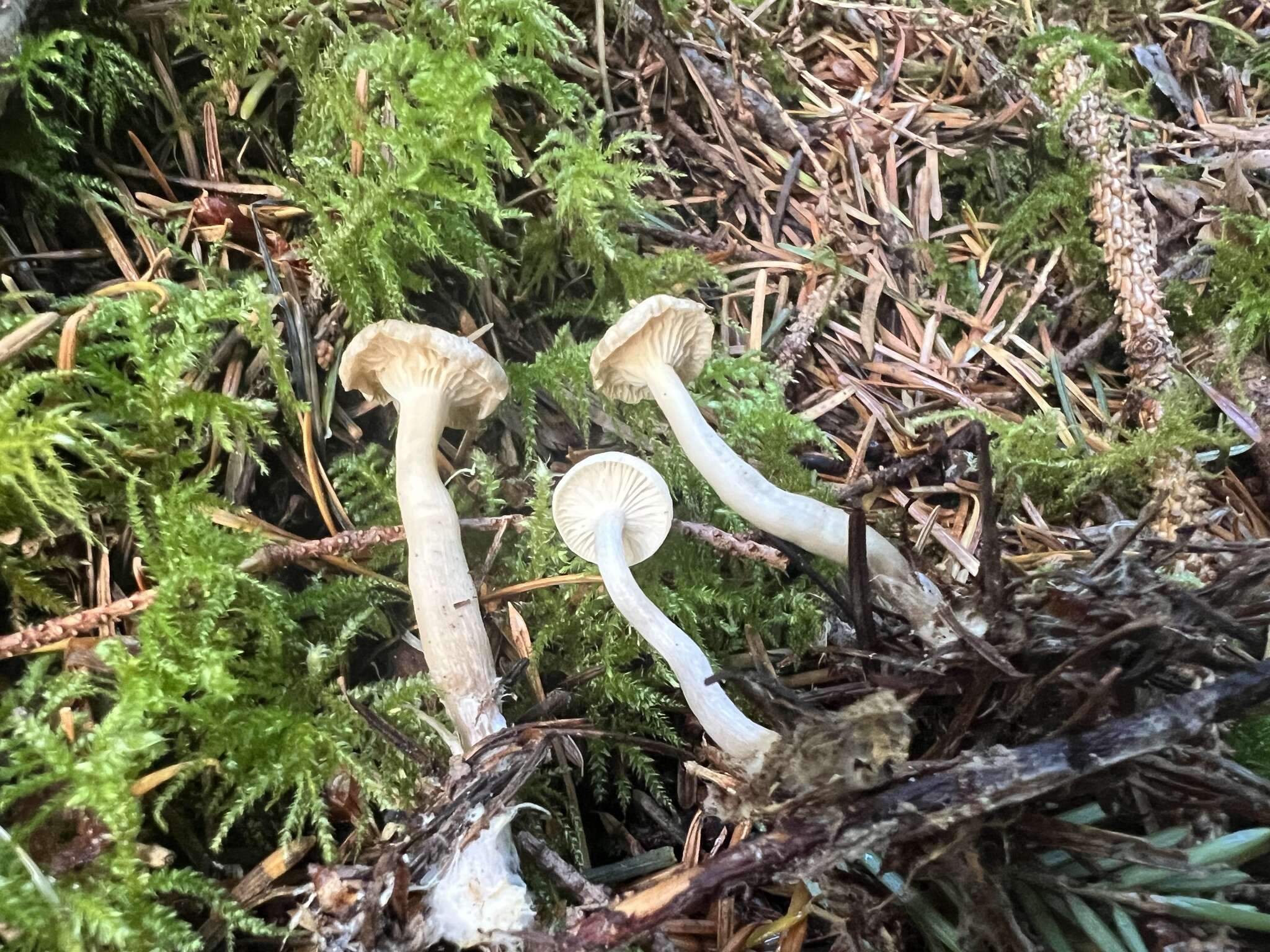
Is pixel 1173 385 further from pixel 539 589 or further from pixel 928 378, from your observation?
pixel 539 589

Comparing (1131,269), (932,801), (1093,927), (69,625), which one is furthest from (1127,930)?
(69,625)

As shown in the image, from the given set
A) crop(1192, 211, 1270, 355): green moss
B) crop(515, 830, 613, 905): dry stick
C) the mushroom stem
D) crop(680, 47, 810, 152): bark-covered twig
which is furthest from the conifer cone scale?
the mushroom stem

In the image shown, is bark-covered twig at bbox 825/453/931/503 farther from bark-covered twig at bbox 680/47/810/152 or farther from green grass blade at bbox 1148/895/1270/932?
bark-covered twig at bbox 680/47/810/152

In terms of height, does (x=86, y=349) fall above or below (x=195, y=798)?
above

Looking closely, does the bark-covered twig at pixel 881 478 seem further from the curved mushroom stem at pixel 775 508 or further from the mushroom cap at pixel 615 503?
the mushroom cap at pixel 615 503

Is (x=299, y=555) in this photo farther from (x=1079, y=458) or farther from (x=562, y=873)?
(x=1079, y=458)

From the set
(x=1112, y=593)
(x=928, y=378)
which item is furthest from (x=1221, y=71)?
(x=1112, y=593)

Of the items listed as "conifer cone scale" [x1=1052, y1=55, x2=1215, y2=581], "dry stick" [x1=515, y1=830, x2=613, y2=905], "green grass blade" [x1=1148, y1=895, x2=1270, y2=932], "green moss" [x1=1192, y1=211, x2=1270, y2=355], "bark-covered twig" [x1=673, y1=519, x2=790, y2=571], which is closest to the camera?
"green grass blade" [x1=1148, y1=895, x2=1270, y2=932]
